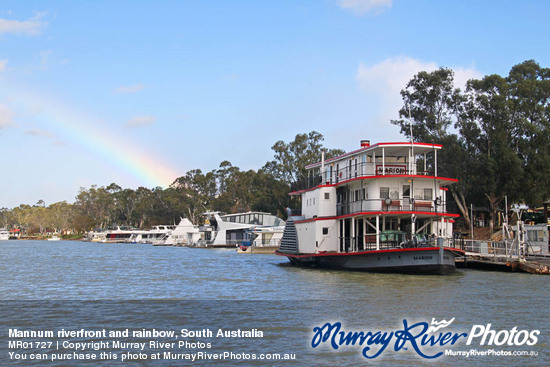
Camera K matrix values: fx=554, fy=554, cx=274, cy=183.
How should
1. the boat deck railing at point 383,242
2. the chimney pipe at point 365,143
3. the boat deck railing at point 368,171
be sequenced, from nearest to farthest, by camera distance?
the boat deck railing at point 383,242 < the boat deck railing at point 368,171 < the chimney pipe at point 365,143

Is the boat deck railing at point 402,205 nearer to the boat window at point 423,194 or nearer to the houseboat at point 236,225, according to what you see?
the boat window at point 423,194

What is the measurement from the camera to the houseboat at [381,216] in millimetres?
29891

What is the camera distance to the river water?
13367 mm

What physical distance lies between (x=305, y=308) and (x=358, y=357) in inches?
258

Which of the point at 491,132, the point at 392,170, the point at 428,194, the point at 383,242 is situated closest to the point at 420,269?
the point at 383,242

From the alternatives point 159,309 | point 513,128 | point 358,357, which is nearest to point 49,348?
point 159,309

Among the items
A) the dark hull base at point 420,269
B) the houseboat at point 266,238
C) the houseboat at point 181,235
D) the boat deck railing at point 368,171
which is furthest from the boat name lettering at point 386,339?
the houseboat at point 181,235

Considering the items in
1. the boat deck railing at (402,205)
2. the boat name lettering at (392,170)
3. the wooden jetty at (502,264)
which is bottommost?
the wooden jetty at (502,264)

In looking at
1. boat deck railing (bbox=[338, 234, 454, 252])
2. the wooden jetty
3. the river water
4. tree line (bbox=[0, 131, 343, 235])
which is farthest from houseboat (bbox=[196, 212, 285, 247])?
the river water

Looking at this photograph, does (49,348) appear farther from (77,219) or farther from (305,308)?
(77,219)

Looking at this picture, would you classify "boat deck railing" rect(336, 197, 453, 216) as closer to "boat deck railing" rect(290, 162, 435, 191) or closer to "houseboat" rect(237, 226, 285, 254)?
"boat deck railing" rect(290, 162, 435, 191)

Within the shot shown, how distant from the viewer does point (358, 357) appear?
520 inches

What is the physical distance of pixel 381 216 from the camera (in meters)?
33.7

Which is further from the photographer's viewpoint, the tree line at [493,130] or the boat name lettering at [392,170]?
the tree line at [493,130]
